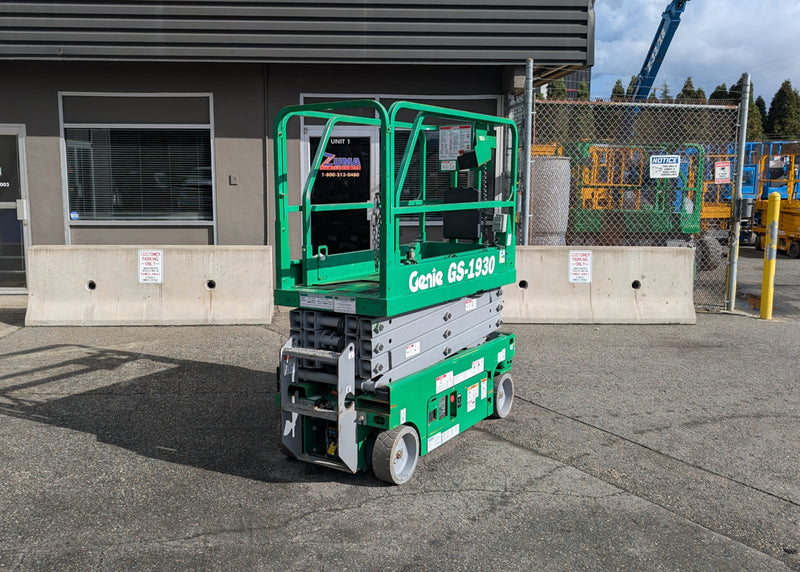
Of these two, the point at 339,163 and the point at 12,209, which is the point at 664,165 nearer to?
the point at 339,163

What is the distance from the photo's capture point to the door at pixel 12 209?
34.7 feet

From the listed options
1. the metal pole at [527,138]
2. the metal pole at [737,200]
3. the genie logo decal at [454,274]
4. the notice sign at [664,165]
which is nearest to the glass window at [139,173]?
the metal pole at [527,138]

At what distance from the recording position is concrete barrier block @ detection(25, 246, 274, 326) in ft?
29.5

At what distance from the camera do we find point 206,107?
10672 mm

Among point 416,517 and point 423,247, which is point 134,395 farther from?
point 416,517

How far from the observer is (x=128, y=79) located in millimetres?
10547

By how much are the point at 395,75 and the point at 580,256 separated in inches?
152

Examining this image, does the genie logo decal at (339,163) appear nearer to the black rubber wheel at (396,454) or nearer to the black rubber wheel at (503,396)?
the black rubber wheel at (503,396)

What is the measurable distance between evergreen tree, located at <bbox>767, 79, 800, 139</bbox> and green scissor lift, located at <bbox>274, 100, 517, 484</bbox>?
3641cm

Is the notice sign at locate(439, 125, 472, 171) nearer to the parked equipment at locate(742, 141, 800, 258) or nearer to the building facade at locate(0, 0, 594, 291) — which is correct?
the building facade at locate(0, 0, 594, 291)

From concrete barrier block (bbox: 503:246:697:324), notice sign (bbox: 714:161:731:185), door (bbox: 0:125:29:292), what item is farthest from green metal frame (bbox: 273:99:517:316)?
door (bbox: 0:125:29:292)

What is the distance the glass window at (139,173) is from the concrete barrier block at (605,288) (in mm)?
4790

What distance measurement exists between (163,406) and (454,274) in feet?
8.98

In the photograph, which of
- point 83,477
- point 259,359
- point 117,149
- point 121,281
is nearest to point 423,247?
point 259,359
